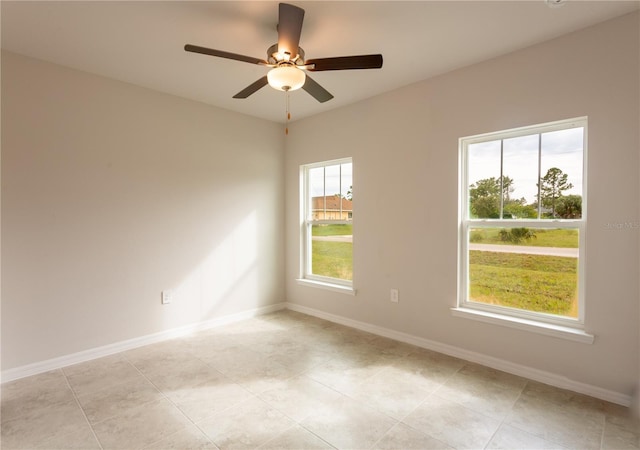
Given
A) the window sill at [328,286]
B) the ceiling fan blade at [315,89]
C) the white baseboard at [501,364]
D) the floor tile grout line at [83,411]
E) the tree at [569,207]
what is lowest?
the floor tile grout line at [83,411]

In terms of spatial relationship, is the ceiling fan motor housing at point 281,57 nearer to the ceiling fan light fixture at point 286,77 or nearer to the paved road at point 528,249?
the ceiling fan light fixture at point 286,77

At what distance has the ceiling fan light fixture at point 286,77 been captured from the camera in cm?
204

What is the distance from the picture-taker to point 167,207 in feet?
11.4

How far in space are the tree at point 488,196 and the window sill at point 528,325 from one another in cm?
84

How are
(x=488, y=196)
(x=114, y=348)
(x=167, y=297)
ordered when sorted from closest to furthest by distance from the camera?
(x=488, y=196) < (x=114, y=348) < (x=167, y=297)

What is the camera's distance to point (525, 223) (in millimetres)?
2670

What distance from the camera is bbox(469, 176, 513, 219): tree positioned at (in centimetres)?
279

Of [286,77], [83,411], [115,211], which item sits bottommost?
[83,411]

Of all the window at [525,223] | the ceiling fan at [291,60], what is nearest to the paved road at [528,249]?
the window at [525,223]

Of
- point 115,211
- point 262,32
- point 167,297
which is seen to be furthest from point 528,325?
point 115,211

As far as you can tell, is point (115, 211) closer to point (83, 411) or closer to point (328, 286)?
point (83, 411)

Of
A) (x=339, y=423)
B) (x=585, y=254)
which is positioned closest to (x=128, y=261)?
(x=339, y=423)

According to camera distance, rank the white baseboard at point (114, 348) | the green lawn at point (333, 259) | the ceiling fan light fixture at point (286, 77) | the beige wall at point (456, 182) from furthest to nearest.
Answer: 1. the green lawn at point (333, 259)
2. the white baseboard at point (114, 348)
3. the beige wall at point (456, 182)
4. the ceiling fan light fixture at point (286, 77)

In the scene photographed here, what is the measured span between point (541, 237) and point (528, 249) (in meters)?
0.14
